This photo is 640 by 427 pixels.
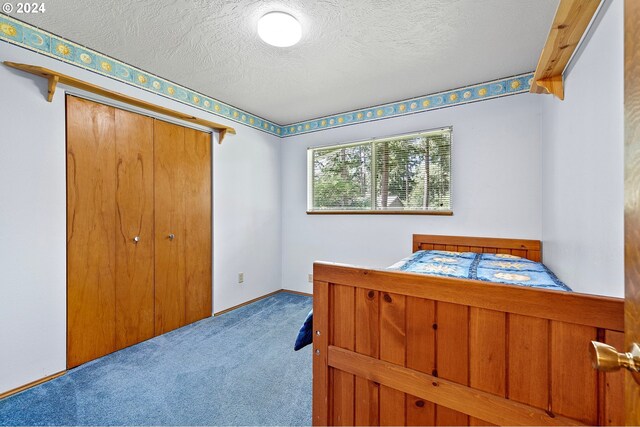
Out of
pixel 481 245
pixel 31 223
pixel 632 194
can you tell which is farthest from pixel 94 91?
pixel 481 245

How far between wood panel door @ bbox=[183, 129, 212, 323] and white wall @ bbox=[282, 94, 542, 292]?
4.51 ft

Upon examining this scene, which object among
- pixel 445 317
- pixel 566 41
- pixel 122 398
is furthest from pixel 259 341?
pixel 566 41

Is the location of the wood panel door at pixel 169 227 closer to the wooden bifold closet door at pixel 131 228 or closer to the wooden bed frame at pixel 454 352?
the wooden bifold closet door at pixel 131 228

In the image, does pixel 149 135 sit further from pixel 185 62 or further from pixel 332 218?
pixel 332 218

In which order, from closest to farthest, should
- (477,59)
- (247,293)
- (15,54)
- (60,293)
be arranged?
(15,54) < (60,293) < (477,59) < (247,293)

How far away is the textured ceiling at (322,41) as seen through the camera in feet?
5.22

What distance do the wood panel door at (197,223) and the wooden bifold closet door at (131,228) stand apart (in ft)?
0.03

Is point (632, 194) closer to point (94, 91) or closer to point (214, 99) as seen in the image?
point (94, 91)

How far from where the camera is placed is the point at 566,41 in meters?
1.35

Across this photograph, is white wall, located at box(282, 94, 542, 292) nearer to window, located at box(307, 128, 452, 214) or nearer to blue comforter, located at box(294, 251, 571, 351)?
window, located at box(307, 128, 452, 214)

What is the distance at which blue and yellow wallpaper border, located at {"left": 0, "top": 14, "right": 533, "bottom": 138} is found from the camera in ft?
5.81

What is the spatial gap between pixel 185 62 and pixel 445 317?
247cm

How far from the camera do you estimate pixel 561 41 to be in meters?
1.34

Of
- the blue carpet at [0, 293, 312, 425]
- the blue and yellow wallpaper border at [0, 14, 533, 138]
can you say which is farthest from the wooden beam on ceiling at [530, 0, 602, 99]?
the blue carpet at [0, 293, 312, 425]
